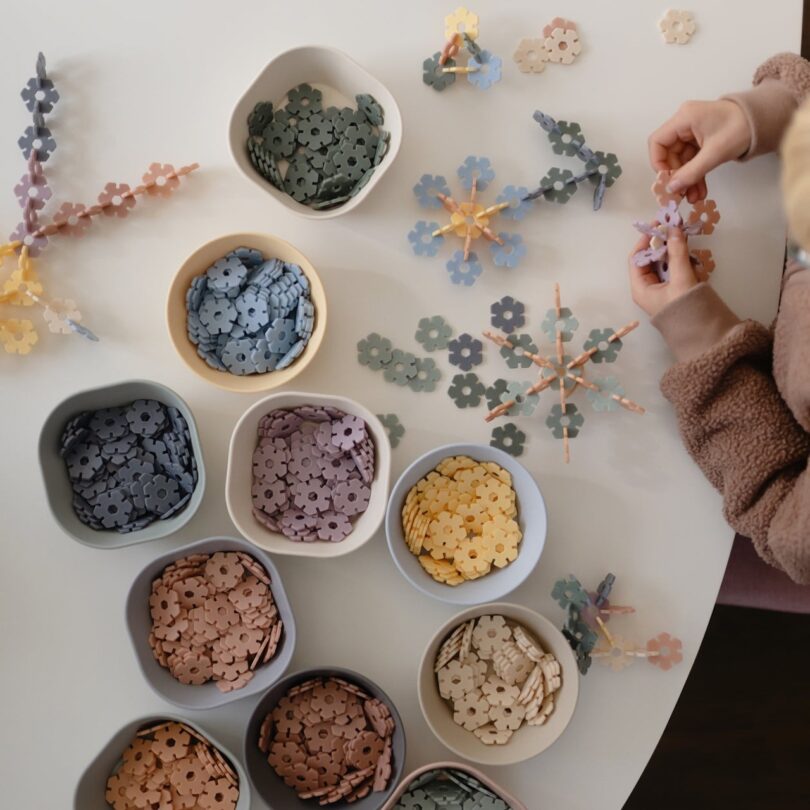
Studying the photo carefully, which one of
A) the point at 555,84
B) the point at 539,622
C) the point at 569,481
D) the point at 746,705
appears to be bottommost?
the point at 746,705

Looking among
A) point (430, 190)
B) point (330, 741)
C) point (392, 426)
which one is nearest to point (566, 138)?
point (430, 190)

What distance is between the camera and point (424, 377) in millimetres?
971

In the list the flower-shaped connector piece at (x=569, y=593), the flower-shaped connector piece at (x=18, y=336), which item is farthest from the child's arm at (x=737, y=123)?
the flower-shaped connector piece at (x=18, y=336)

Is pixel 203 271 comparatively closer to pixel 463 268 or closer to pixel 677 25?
pixel 463 268

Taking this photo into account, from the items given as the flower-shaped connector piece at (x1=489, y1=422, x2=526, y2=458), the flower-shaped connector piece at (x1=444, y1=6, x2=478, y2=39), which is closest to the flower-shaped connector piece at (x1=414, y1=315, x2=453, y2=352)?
the flower-shaped connector piece at (x1=489, y1=422, x2=526, y2=458)

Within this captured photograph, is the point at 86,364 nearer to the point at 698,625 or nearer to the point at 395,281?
the point at 395,281

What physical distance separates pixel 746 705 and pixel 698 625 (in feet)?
2.30

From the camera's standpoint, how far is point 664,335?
95 cm

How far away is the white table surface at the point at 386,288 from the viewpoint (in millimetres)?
940

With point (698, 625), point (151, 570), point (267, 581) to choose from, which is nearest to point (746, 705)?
point (698, 625)

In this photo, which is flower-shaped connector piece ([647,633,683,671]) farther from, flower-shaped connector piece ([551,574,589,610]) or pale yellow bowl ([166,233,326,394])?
pale yellow bowl ([166,233,326,394])

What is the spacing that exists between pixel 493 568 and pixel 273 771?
1.06 feet

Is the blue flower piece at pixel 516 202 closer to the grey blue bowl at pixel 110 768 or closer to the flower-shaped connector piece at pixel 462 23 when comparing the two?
the flower-shaped connector piece at pixel 462 23

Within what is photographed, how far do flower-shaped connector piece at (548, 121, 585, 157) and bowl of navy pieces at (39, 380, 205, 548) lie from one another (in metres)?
0.51
